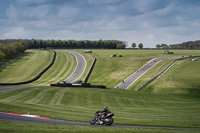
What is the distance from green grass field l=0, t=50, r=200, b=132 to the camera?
2808 cm

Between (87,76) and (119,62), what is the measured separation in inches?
939

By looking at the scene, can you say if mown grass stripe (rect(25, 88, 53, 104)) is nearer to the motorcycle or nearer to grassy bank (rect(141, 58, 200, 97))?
the motorcycle

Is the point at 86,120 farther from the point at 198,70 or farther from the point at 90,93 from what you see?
the point at 198,70

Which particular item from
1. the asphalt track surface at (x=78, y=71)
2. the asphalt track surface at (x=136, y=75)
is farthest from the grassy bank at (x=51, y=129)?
the asphalt track surface at (x=78, y=71)

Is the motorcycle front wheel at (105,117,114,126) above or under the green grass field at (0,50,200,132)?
above

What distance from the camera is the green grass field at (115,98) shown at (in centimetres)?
2808

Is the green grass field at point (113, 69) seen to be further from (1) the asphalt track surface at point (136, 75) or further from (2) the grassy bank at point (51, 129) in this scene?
(2) the grassy bank at point (51, 129)

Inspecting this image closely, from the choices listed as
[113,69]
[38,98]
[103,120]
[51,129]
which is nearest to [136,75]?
[113,69]

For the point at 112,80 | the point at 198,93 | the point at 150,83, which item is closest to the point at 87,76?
the point at 112,80

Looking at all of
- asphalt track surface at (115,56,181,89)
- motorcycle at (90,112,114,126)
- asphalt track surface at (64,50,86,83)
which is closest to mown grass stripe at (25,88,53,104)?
motorcycle at (90,112,114,126)

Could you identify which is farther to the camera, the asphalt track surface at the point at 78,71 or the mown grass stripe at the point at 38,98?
the asphalt track surface at the point at 78,71

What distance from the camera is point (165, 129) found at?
77.0ft

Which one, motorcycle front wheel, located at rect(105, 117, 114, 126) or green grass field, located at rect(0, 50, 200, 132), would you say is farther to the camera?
green grass field, located at rect(0, 50, 200, 132)

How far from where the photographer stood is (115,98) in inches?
2041
